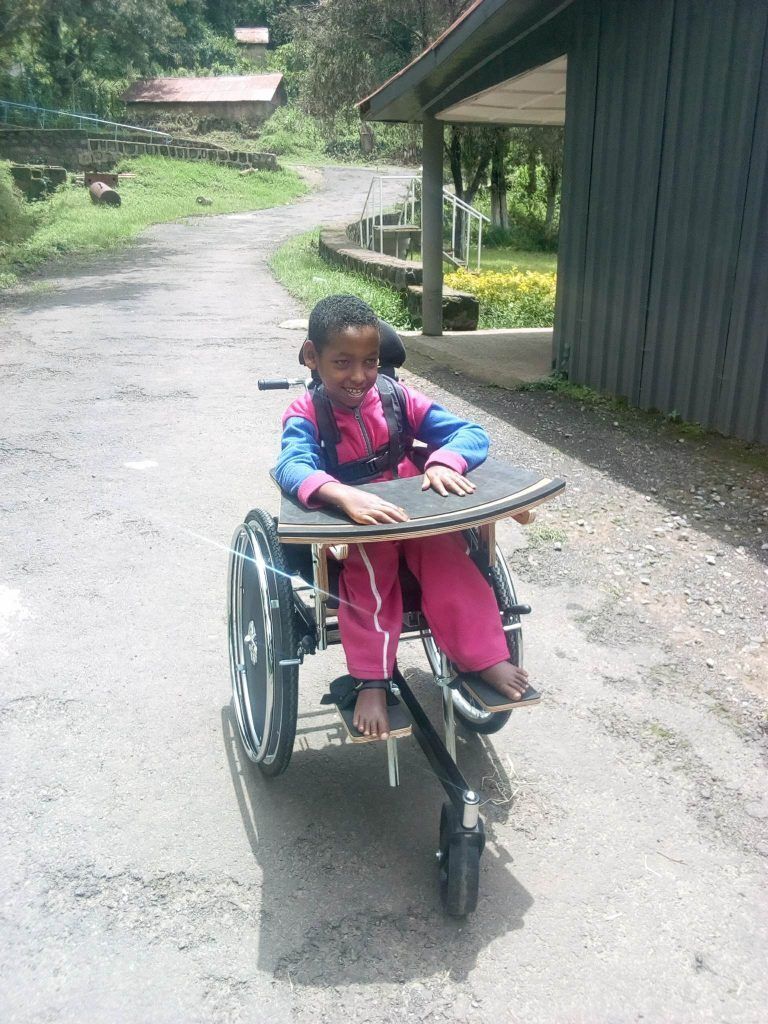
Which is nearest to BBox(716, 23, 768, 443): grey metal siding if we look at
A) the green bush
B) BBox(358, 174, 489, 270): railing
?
BBox(358, 174, 489, 270): railing

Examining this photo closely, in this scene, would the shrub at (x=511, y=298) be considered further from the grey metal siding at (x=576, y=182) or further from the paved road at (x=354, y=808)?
the paved road at (x=354, y=808)

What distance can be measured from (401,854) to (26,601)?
89.2 inches

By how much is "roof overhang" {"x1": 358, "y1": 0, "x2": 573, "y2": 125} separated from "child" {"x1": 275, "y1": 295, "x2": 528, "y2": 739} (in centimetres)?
500

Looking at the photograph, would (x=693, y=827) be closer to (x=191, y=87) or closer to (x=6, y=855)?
(x=6, y=855)

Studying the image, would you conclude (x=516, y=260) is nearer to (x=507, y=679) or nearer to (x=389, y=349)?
(x=389, y=349)

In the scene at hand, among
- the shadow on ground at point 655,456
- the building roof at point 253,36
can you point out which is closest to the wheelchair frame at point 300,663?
the shadow on ground at point 655,456

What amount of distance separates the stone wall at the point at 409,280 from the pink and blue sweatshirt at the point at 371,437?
818cm

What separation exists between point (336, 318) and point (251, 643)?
1067 millimetres

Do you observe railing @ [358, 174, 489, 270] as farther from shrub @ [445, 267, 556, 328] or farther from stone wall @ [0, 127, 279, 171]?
stone wall @ [0, 127, 279, 171]

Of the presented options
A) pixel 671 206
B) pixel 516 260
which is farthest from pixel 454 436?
pixel 516 260

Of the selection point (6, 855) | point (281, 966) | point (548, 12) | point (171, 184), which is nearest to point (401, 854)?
point (281, 966)

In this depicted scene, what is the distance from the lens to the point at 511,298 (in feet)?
40.9

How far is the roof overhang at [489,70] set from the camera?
22.7 ft

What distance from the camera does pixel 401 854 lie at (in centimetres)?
247
